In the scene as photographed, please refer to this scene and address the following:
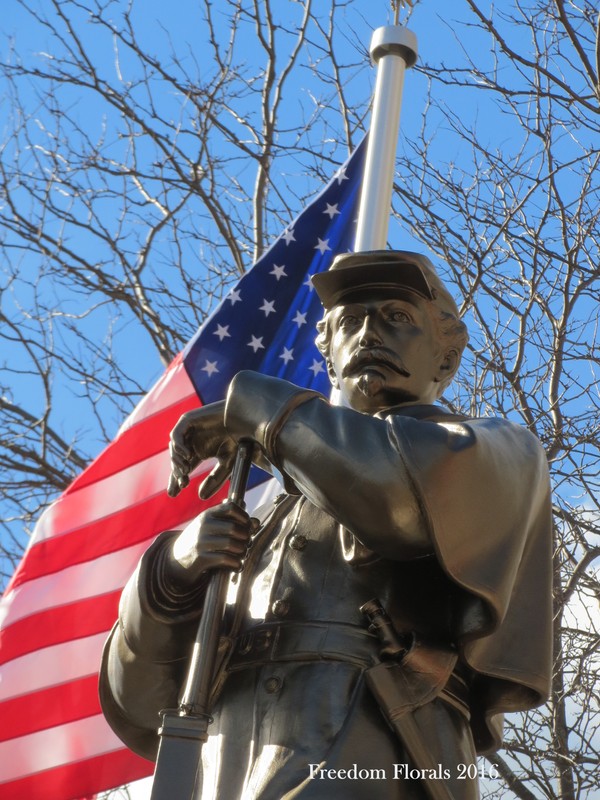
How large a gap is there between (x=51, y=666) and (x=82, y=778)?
597 mm

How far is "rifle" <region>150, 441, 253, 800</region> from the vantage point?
3008 millimetres

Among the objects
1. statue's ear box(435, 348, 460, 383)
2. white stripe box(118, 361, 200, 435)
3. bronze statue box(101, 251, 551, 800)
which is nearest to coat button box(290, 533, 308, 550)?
bronze statue box(101, 251, 551, 800)

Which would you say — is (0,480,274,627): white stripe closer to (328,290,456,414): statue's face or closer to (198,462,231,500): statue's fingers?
(328,290,456,414): statue's face

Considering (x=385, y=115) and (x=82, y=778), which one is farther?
(x=385, y=115)

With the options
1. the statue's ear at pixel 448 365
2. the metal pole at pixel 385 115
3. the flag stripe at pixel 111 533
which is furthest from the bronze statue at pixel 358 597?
the flag stripe at pixel 111 533

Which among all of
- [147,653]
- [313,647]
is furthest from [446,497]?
[147,653]

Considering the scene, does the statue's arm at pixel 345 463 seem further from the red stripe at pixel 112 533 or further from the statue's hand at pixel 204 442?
the red stripe at pixel 112 533

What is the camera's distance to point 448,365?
3.95 m

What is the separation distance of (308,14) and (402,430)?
9.41m

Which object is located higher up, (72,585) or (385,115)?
(385,115)

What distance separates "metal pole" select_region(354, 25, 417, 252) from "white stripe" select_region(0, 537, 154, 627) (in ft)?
6.51

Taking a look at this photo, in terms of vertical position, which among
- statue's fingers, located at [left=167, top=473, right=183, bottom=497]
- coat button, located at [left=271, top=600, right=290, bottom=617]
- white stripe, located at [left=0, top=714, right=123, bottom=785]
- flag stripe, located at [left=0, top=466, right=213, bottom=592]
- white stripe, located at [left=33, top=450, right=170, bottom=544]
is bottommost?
coat button, located at [left=271, top=600, right=290, bottom=617]

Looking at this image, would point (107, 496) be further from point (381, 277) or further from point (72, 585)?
point (381, 277)

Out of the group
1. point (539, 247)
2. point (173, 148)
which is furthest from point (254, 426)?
point (173, 148)
